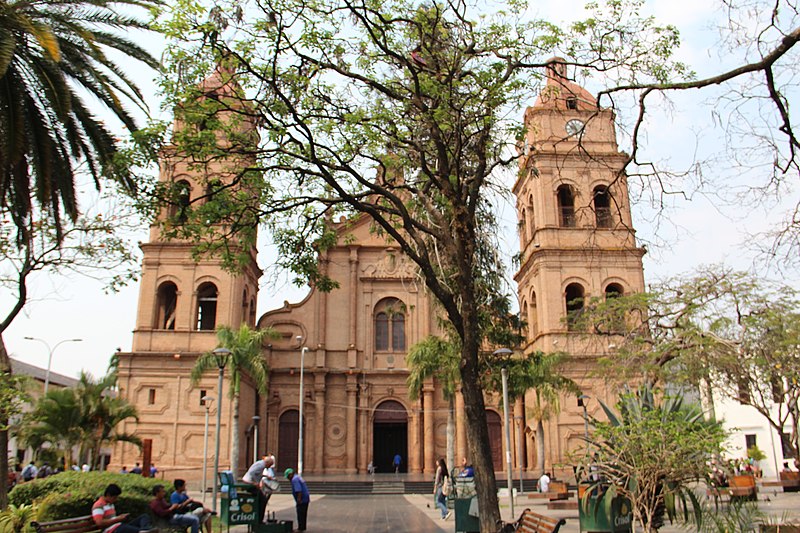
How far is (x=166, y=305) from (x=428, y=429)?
1319 centimetres

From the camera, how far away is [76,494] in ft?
36.5

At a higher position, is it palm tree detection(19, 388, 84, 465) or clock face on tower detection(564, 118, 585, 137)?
clock face on tower detection(564, 118, 585, 137)

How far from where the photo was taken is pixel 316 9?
9859 mm

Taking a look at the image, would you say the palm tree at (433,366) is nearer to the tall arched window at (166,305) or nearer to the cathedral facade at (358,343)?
the cathedral facade at (358,343)

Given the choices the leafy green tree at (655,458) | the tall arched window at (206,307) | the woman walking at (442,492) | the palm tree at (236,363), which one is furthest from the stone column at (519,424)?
the leafy green tree at (655,458)

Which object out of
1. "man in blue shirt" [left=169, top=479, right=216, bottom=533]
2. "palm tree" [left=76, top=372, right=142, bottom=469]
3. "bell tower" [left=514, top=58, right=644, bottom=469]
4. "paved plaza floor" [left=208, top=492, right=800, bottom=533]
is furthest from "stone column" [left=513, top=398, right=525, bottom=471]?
"man in blue shirt" [left=169, top=479, right=216, bottom=533]

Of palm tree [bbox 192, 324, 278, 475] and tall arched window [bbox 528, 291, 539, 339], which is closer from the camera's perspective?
palm tree [bbox 192, 324, 278, 475]

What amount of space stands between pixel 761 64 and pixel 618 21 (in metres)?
3.70

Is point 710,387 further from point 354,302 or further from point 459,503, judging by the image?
point 354,302

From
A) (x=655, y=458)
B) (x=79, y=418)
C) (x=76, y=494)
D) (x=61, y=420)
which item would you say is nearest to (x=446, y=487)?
(x=76, y=494)

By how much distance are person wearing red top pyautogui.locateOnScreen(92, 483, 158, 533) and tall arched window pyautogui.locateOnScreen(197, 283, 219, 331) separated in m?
20.8

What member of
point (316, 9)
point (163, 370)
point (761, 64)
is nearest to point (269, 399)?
point (163, 370)

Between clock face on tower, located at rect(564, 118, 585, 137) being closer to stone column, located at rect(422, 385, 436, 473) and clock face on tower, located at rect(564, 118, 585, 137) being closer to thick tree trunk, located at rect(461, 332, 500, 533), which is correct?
thick tree trunk, located at rect(461, 332, 500, 533)

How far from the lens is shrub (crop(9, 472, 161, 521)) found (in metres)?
10.7
